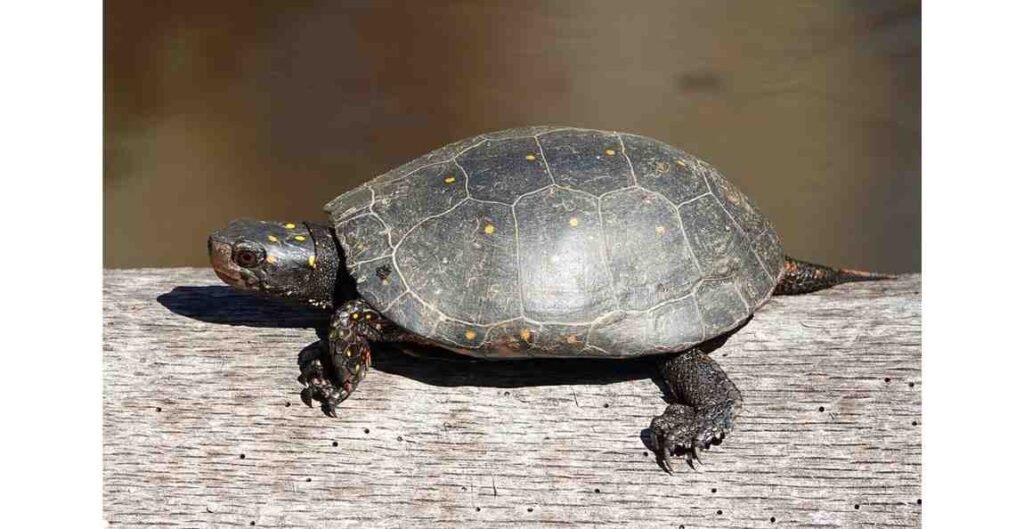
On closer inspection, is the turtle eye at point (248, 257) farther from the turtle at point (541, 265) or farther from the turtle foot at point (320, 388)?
the turtle foot at point (320, 388)

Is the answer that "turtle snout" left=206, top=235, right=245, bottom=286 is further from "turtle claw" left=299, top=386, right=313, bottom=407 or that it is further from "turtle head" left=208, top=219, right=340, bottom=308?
"turtle claw" left=299, top=386, right=313, bottom=407

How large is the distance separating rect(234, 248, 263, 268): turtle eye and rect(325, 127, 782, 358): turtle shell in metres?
0.28

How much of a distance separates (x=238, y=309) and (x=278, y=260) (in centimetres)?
49

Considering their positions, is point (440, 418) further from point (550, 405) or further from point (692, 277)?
point (692, 277)

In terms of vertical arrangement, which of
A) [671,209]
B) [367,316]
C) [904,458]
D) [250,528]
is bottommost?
[250,528]

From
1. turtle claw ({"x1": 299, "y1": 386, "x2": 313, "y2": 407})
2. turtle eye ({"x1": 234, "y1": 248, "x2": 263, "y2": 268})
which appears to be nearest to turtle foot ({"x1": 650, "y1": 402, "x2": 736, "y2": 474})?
turtle claw ({"x1": 299, "y1": 386, "x2": 313, "y2": 407})

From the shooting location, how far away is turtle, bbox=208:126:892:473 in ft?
8.97

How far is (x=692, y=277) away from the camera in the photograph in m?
2.83

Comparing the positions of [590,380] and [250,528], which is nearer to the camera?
[250,528]

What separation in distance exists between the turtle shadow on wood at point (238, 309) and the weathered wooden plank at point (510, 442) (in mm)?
184

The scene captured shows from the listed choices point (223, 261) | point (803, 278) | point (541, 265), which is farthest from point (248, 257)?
point (803, 278)

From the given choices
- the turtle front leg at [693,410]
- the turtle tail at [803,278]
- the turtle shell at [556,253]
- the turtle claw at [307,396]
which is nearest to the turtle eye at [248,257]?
the turtle shell at [556,253]

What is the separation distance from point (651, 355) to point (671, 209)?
1.57 ft

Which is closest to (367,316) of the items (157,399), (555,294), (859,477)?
(555,294)
